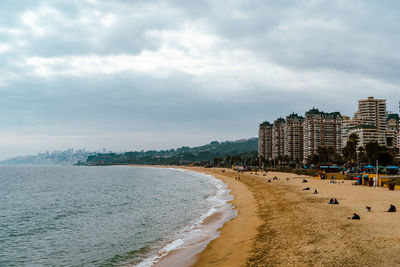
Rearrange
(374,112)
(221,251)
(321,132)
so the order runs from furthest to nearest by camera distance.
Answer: (374,112) → (321,132) → (221,251)

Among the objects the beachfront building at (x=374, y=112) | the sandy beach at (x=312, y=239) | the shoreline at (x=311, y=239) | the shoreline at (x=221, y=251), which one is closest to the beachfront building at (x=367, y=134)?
the beachfront building at (x=374, y=112)

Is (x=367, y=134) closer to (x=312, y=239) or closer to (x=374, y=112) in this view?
(x=374, y=112)

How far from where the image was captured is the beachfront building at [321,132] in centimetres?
18375

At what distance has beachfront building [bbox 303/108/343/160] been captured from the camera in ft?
603

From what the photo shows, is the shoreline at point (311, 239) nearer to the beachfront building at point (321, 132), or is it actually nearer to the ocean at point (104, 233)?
the ocean at point (104, 233)

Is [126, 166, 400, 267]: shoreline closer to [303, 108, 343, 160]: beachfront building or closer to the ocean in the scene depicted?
the ocean

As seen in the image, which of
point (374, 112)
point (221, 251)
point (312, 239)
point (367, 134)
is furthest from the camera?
point (374, 112)

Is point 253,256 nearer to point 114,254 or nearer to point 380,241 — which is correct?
point 380,241

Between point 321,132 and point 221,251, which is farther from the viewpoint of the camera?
point 321,132

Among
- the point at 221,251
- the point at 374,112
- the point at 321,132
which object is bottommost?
the point at 221,251

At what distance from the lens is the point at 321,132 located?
609 ft

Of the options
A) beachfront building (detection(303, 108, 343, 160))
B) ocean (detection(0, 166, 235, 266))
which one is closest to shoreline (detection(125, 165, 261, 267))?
ocean (detection(0, 166, 235, 266))

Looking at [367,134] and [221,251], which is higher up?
[367,134]

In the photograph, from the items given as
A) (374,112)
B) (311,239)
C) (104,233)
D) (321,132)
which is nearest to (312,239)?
(311,239)
